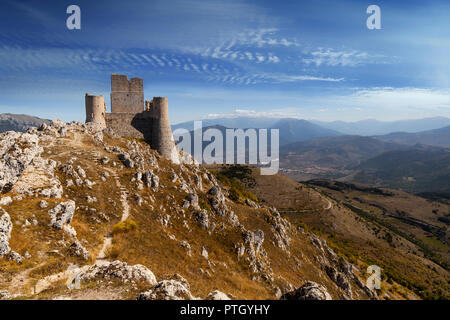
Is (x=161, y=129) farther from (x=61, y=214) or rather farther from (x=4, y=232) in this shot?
(x=4, y=232)

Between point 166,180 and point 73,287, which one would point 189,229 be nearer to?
point 166,180

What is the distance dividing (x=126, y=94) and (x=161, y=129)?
37.4 ft

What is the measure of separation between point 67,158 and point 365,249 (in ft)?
469

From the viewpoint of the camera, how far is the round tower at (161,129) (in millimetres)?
56906

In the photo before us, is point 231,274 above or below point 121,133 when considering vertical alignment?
below

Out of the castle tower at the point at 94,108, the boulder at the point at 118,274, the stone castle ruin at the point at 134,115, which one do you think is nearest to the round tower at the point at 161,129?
the stone castle ruin at the point at 134,115

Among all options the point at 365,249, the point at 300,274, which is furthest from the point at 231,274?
the point at 365,249

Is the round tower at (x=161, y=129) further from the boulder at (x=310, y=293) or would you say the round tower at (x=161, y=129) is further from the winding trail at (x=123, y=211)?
the boulder at (x=310, y=293)

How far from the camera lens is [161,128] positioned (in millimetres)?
57750

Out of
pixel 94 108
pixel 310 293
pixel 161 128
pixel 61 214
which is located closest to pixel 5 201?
pixel 61 214

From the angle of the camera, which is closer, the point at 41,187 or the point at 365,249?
the point at 41,187

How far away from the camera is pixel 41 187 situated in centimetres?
2503

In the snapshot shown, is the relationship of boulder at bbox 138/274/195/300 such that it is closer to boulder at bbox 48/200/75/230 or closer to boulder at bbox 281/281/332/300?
boulder at bbox 281/281/332/300

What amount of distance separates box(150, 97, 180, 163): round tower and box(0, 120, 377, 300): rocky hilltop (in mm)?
3907
